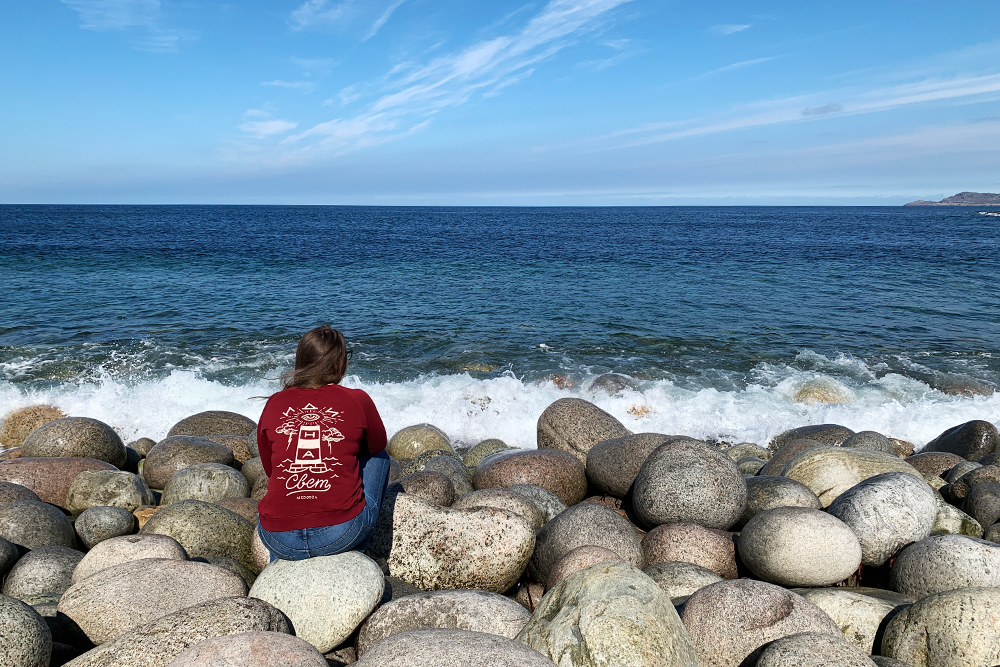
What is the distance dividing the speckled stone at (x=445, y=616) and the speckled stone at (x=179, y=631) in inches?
22.3

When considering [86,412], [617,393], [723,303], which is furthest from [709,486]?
[723,303]

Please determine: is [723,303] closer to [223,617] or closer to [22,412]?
[22,412]

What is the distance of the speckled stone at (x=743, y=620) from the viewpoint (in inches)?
156

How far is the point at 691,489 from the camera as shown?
6.37 m

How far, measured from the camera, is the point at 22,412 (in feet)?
39.9


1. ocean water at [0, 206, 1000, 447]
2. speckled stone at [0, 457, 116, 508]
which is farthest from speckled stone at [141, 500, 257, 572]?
ocean water at [0, 206, 1000, 447]

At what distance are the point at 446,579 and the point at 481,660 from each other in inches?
92.1

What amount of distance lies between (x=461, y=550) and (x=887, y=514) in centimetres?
364

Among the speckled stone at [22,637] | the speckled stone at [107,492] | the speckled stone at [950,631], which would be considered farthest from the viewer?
the speckled stone at [107,492]

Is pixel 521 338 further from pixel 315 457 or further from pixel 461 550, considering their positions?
pixel 315 457

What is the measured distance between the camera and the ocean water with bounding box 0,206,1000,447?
530 inches

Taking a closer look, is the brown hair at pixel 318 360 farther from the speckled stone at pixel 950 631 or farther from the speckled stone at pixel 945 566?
the speckled stone at pixel 945 566

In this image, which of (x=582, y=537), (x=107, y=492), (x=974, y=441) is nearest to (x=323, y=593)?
(x=582, y=537)

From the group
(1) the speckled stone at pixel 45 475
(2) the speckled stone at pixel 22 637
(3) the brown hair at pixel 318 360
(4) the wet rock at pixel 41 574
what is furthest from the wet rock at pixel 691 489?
(1) the speckled stone at pixel 45 475
